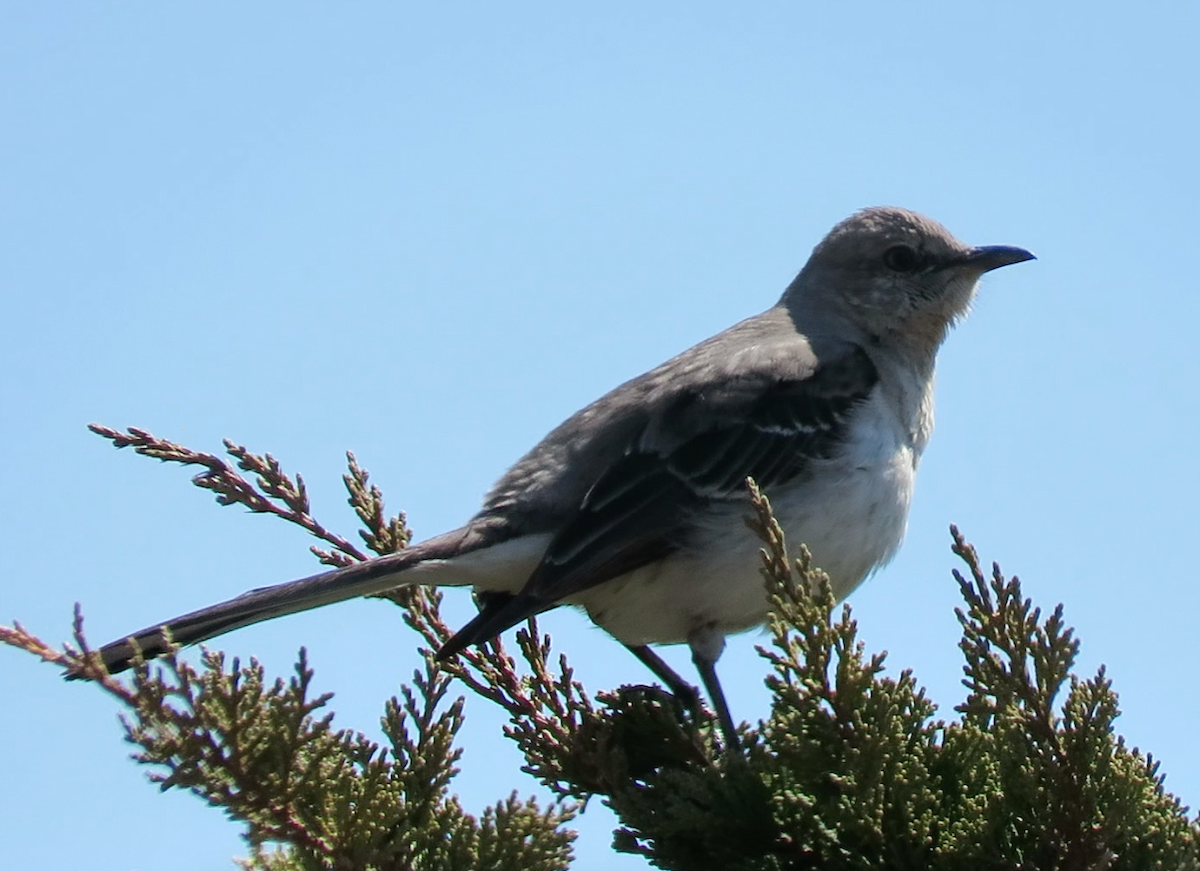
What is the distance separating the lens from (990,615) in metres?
3.20

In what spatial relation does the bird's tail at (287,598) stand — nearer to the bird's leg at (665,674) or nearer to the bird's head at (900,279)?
the bird's leg at (665,674)

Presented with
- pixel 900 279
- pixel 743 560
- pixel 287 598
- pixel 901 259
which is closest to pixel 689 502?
pixel 743 560

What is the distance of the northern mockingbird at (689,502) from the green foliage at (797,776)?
1.06 metres

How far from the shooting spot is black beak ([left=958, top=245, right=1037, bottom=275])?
6.80m

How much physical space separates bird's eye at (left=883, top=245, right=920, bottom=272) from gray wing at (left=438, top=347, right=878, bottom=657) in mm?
1082

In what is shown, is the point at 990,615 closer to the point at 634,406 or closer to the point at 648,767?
the point at 648,767

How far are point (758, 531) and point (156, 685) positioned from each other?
4.91 feet

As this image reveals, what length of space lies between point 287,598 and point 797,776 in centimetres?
198

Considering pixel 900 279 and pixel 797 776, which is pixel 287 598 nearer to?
pixel 797 776

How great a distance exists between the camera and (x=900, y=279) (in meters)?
6.88

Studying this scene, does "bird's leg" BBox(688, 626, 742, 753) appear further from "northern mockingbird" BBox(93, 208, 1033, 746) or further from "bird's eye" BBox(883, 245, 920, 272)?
"bird's eye" BBox(883, 245, 920, 272)

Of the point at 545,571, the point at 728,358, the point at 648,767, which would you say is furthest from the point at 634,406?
the point at 648,767

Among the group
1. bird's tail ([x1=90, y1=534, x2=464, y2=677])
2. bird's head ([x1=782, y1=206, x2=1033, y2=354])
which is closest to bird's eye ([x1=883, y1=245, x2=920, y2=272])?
bird's head ([x1=782, y1=206, x2=1033, y2=354])

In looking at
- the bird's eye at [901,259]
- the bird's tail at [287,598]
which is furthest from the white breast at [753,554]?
the bird's eye at [901,259]
